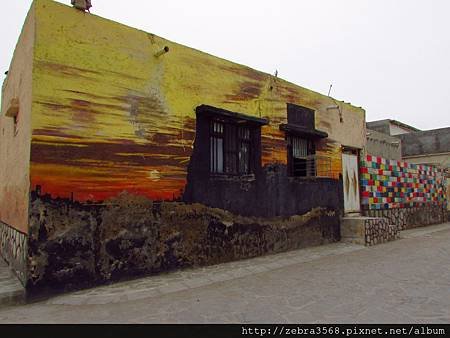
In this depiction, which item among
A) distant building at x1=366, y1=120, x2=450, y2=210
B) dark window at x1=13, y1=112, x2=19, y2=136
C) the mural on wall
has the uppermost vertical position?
distant building at x1=366, y1=120, x2=450, y2=210

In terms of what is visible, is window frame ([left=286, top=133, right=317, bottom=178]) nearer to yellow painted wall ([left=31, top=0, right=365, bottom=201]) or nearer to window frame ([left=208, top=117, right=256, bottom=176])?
window frame ([left=208, top=117, right=256, bottom=176])

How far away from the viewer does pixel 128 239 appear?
5.80 m

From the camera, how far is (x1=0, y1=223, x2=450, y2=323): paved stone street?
3858mm

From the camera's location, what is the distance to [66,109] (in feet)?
17.6

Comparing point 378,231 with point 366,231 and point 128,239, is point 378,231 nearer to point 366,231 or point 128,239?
point 366,231

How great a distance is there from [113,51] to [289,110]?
16.9ft

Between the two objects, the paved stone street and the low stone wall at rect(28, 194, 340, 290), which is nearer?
the paved stone street

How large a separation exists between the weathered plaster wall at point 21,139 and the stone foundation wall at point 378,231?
9.00 meters

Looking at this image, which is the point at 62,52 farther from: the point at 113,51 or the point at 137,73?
the point at 137,73

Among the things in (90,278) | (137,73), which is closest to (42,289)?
(90,278)

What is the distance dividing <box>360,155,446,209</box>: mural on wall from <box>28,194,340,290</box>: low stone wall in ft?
19.3

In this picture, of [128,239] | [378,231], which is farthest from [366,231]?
[128,239]

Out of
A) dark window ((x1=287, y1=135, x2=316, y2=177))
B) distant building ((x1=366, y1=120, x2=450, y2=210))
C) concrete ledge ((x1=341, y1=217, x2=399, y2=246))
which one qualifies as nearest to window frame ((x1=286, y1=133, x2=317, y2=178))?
dark window ((x1=287, y1=135, x2=316, y2=177))

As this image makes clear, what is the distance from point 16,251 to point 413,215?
14.9 metres
